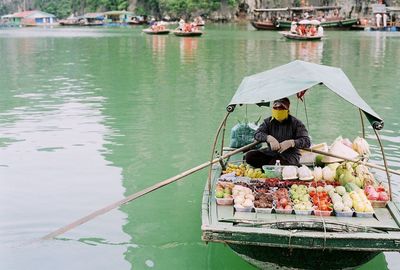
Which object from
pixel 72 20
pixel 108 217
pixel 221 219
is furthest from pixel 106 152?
pixel 72 20

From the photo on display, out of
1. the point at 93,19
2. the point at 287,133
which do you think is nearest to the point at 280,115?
the point at 287,133

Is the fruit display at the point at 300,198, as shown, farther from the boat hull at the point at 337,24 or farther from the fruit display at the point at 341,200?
the boat hull at the point at 337,24

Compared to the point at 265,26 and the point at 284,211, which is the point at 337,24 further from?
the point at 284,211

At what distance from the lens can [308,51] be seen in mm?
29156

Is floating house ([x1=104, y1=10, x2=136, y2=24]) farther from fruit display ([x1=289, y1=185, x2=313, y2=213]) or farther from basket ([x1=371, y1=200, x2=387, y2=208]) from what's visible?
basket ([x1=371, y1=200, x2=387, y2=208])

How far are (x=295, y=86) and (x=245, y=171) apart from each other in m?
1.27

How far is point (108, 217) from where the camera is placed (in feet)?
22.6

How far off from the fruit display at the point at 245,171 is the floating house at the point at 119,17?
6848cm

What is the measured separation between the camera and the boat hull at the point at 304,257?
4727 mm

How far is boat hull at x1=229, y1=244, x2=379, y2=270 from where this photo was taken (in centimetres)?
473

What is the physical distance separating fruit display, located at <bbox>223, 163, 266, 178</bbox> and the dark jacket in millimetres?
330

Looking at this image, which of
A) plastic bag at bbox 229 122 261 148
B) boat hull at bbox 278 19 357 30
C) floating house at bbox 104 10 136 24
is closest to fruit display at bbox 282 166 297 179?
plastic bag at bbox 229 122 261 148

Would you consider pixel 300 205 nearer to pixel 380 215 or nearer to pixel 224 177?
Answer: pixel 380 215

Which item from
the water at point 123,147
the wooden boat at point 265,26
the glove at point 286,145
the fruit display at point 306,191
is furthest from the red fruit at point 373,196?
the wooden boat at point 265,26
